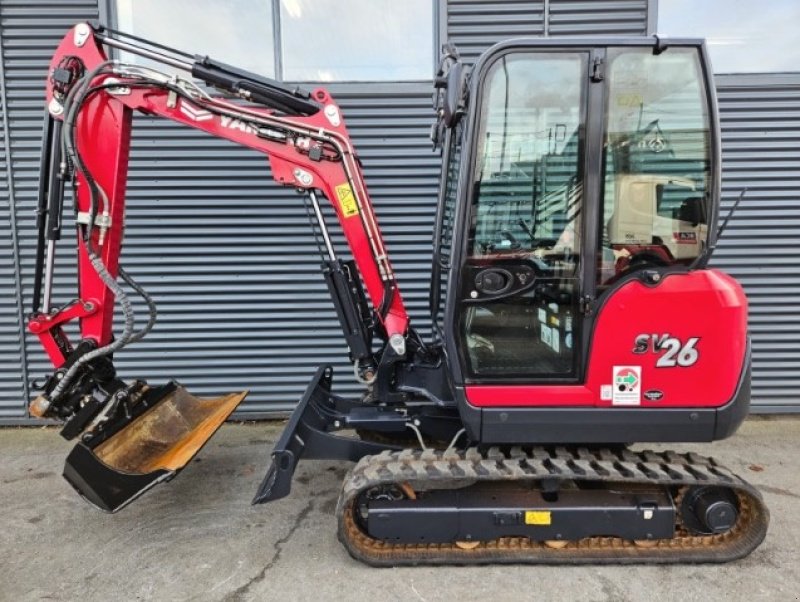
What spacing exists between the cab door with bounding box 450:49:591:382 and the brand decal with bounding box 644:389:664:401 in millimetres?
357

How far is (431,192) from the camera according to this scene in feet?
15.9

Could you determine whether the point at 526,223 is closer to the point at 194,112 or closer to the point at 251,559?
the point at 194,112

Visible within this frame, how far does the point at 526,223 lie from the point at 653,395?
3.51 feet

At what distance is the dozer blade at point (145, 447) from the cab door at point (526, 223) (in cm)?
177

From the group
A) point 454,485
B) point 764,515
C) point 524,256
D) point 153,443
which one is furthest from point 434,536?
point 153,443

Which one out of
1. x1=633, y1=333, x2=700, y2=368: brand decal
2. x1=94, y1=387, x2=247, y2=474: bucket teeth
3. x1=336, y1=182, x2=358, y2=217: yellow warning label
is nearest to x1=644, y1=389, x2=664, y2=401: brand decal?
x1=633, y1=333, x2=700, y2=368: brand decal

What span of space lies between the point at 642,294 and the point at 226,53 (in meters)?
4.23

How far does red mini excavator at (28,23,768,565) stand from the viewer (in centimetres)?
253

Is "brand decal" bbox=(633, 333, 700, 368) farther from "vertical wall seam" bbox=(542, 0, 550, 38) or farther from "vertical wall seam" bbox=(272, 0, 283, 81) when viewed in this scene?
"vertical wall seam" bbox=(272, 0, 283, 81)

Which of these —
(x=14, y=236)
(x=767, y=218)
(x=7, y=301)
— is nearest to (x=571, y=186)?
(x=767, y=218)

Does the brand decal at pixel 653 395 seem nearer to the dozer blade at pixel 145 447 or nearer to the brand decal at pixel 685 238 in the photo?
the brand decal at pixel 685 238

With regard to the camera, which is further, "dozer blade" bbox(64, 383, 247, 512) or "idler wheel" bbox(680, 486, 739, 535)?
"dozer blade" bbox(64, 383, 247, 512)

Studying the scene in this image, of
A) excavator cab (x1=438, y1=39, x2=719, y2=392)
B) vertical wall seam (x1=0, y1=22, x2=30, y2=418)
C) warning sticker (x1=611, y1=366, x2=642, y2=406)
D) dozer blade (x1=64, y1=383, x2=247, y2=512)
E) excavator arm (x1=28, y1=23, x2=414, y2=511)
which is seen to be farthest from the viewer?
vertical wall seam (x1=0, y1=22, x2=30, y2=418)

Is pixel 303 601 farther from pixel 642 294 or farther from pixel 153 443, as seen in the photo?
pixel 642 294
